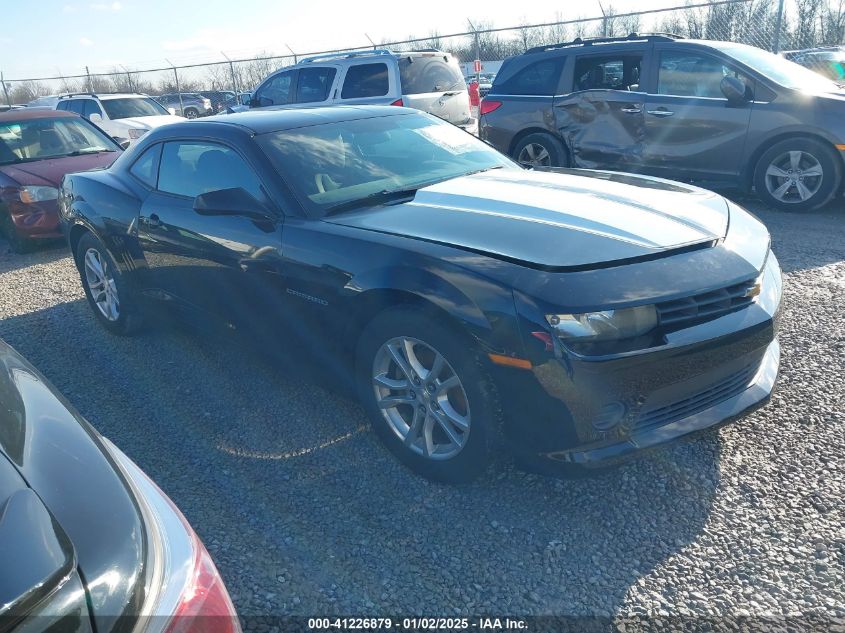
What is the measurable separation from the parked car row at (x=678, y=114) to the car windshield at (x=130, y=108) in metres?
8.86

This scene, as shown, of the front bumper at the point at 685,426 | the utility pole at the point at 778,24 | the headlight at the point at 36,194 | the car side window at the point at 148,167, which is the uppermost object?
the utility pole at the point at 778,24

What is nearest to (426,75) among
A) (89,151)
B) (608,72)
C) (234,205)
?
(608,72)

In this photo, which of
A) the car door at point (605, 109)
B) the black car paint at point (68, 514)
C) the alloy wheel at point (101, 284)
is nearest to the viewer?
the black car paint at point (68, 514)

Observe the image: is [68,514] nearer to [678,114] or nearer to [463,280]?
[463,280]

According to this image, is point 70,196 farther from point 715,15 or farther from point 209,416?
point 715,15

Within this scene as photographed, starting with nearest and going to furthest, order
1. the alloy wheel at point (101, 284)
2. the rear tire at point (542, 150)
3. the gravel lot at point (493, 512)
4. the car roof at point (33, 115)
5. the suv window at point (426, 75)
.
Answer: the gravel lot at point (493, 512) → the alloy wheel at point (101, 284) → the rear tire at point (542, 150) → the car roof at point (33, 115) → the suv window at point (426, 75)

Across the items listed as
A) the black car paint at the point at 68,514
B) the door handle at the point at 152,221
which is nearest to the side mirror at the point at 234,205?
the door handle at the point at 152,221

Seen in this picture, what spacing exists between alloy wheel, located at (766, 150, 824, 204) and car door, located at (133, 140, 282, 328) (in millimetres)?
5659

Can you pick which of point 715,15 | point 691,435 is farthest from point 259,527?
point 715,15

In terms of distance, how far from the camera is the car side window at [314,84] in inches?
461

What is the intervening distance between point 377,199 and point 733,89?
5176 mm

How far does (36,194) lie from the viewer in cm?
768

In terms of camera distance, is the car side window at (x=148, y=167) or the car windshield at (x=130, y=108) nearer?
the car side window at (x=148, y=167)

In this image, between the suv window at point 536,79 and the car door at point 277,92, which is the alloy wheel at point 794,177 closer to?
the suv window at point 536,79
